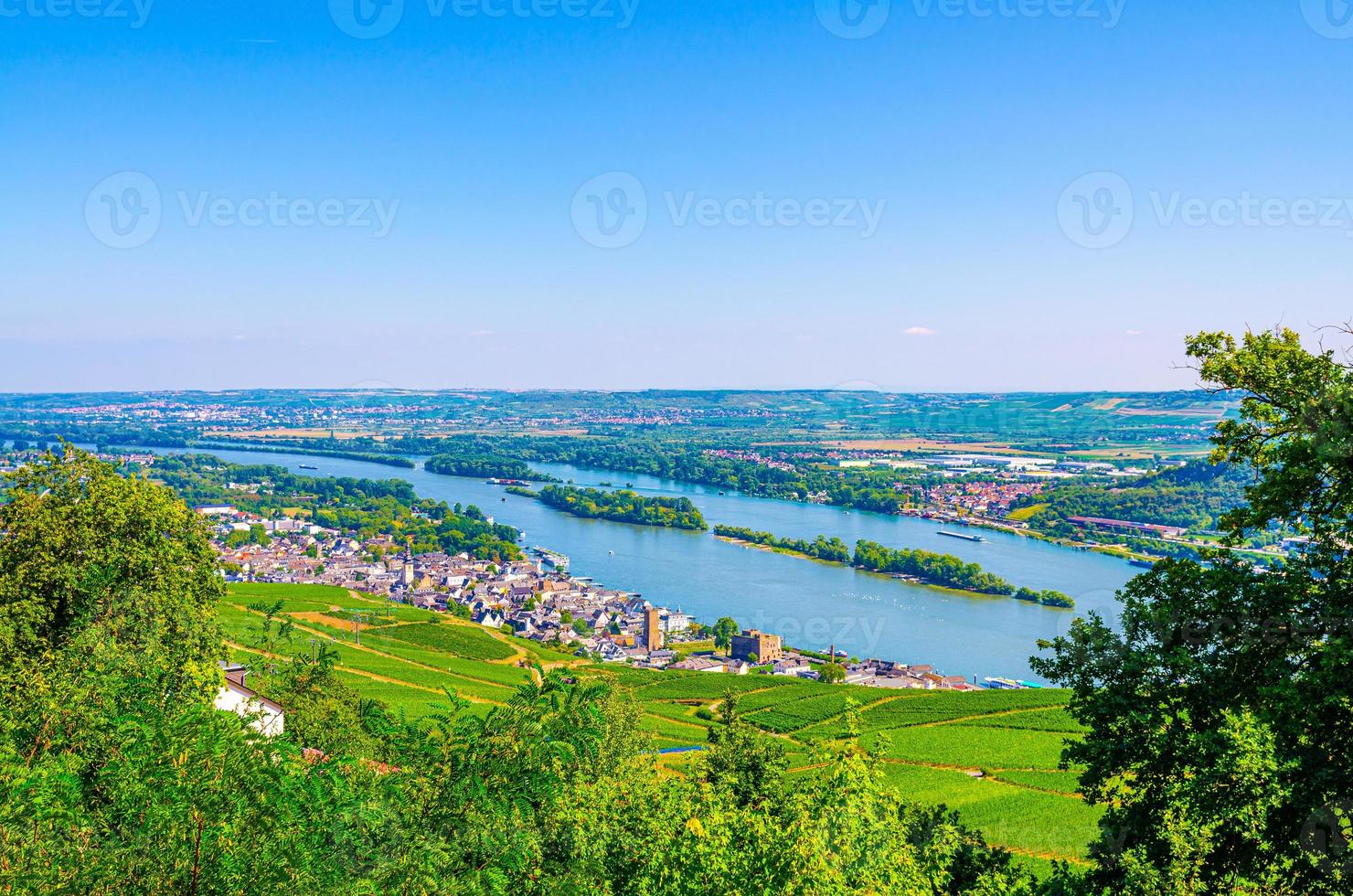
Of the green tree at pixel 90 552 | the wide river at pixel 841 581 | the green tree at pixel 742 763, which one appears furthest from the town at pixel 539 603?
the green tree at pixel 742 763

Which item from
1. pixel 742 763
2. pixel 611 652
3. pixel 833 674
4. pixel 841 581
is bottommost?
pixel 611 652

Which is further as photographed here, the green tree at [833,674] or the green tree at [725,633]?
the green tree at [725,633]

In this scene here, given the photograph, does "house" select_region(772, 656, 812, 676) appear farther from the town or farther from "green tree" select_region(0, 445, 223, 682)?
"green tree" select_region(0, 445, 223, 682)

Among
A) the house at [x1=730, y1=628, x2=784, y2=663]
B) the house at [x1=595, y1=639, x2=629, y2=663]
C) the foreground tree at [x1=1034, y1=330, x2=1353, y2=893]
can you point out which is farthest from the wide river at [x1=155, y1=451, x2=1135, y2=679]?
the foreground tree at [x1=1034, y1=330, x2=1353, y2=893]

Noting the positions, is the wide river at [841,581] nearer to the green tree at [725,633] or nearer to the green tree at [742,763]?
the green tree at [725,633]

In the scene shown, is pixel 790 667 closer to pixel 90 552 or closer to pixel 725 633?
pixel 725 633

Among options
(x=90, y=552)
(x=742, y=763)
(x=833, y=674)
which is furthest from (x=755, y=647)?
(x=90, y=552)
